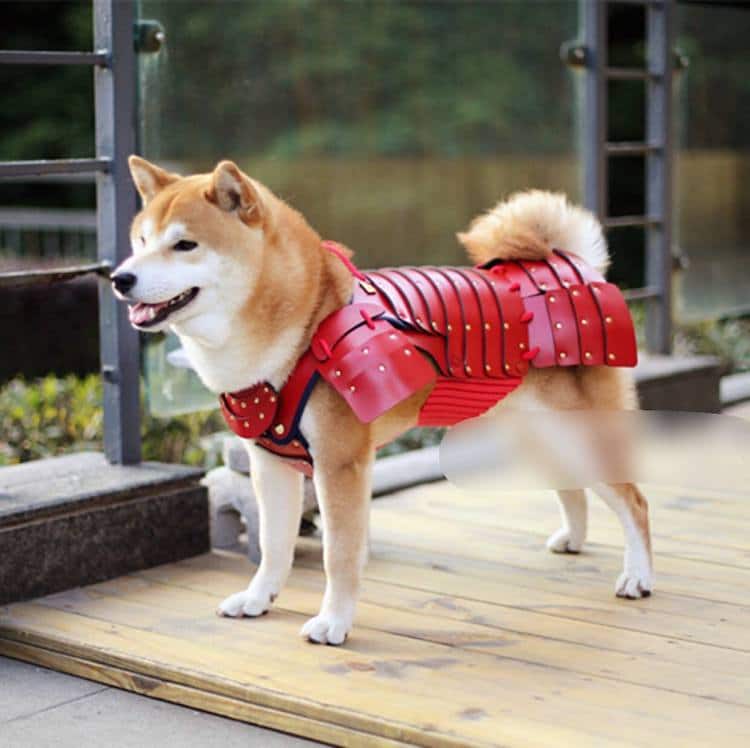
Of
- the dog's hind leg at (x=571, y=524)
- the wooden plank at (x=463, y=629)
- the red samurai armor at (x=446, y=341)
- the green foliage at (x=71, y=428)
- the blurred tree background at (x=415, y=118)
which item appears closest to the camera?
the wooden plank at (x=463, y=629)

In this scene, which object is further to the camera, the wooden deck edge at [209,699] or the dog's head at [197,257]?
the dog's head at [197,257]

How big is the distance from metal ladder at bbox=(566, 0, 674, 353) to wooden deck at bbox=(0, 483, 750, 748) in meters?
1.67

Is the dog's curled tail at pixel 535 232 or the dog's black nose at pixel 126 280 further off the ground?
the dog's curled tail at pixel 535 232

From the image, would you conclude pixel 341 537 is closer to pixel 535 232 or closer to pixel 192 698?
pixel 192 698

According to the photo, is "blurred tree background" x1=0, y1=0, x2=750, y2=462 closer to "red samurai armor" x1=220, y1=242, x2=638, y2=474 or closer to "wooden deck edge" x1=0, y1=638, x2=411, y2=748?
"red samurai armor" x1=220, y1=242, x2=638, y2=474

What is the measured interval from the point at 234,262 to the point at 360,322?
0.31 metres

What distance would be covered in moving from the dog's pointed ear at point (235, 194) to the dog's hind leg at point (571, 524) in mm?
1144

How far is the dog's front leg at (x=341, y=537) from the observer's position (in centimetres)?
280

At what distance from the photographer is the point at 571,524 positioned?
136 inches

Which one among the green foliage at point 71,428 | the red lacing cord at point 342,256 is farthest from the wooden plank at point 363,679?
the green foliage at point 71,428

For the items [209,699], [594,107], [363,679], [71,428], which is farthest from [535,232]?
[71,428]

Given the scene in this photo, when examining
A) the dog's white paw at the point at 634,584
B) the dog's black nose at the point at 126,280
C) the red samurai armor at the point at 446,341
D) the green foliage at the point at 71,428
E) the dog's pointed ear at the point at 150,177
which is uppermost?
the dog's pointed ear at the point at 150,177

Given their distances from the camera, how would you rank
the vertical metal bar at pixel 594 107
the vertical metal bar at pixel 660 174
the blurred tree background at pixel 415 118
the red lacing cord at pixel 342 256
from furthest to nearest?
the blurred tree background at pixel 415 118 < the vertical metal bar at pixel 660 174 < the vertical metal bar at pixel 594 107 < the red lacing cord at pixel 342 256

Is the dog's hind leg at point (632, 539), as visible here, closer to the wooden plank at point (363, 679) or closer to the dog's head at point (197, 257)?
the wooden plank at point (363, 679)
